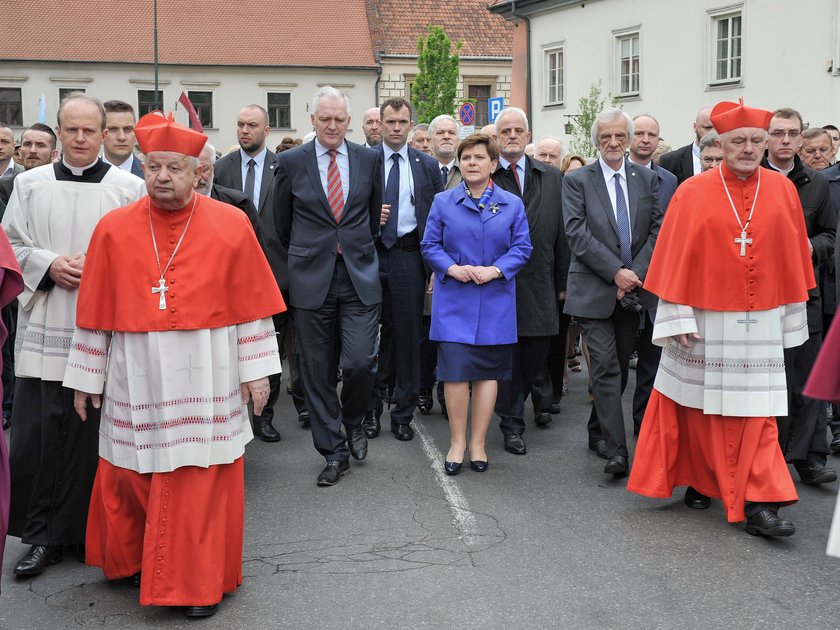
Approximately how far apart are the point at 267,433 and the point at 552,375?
2463mm

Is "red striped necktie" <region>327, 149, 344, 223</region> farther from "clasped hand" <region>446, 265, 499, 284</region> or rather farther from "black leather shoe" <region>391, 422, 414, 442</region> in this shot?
"black leather shoe" <region>391, 422, 414, 442</region>

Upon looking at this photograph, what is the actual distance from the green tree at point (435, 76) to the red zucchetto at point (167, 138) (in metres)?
40.3

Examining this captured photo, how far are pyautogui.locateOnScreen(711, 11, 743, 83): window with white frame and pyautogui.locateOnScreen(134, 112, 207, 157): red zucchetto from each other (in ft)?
78.3

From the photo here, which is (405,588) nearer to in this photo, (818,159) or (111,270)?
(111,270)

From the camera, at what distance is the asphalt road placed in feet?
15.9

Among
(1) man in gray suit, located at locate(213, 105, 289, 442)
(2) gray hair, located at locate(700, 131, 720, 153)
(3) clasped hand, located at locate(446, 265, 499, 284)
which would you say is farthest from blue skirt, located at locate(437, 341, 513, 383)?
(2) gray hair, located at locate(700, 131, 720, 153)

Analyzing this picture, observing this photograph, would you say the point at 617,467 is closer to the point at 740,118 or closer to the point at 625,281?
the point at 625,281

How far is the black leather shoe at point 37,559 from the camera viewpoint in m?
5.48

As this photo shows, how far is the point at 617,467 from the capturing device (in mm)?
7105

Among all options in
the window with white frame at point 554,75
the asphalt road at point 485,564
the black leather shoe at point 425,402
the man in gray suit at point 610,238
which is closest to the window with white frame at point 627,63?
the window with white frame at point 554,75

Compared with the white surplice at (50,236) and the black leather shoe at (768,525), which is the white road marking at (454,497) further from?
the white surplice at (50,236)

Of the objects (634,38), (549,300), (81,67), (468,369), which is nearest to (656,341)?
(468,369)

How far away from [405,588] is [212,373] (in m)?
1.32

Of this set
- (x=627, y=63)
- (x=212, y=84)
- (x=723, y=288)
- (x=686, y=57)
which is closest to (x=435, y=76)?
(x=212, y=84)
